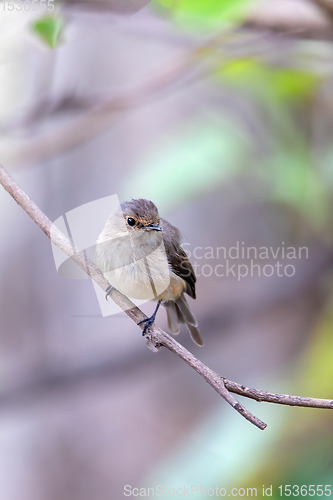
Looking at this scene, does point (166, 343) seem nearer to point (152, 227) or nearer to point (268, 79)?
point (152, 227)

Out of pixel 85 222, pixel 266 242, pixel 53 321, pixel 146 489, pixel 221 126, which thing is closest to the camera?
pixel 146 489

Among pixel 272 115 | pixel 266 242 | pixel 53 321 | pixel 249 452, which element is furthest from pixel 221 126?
pixel 53 321

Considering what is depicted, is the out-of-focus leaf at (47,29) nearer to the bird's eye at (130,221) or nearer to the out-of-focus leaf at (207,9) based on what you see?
the out-of-focus leaf at (207,9)

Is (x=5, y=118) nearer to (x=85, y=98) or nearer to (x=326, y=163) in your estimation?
(x=85, y=98)

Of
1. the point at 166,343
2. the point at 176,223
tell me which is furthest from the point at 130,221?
the point at 176,223

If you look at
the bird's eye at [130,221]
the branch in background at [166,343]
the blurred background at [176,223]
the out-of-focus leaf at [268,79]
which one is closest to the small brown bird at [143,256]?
the bird's eye at [130,221]

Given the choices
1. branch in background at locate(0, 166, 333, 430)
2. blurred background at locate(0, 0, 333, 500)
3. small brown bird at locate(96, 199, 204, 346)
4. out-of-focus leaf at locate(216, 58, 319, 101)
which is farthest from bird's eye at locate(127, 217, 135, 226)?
out-of-focus leaf at locate(216, 58, 319, 101)
